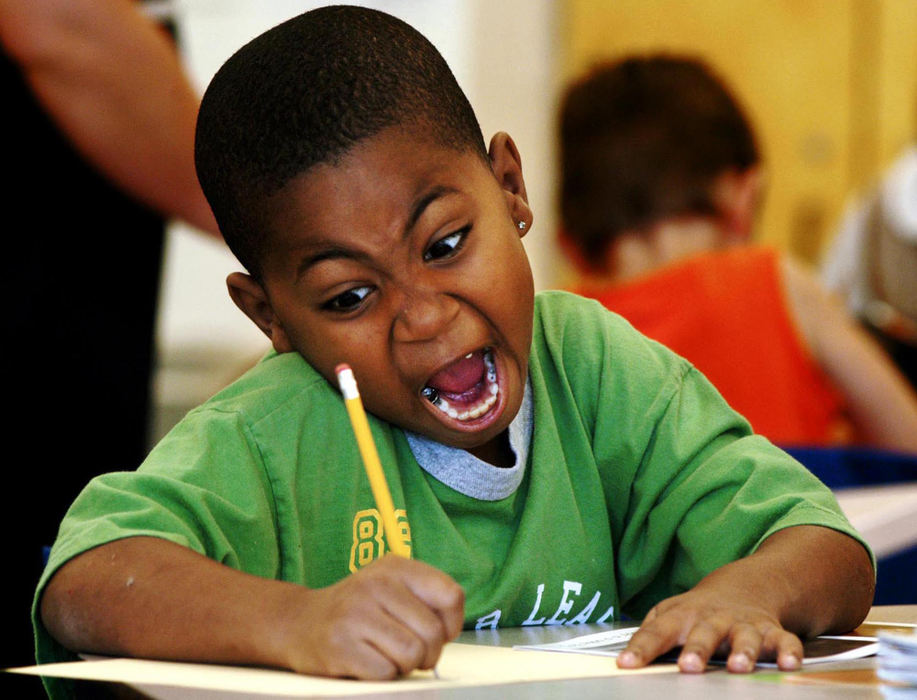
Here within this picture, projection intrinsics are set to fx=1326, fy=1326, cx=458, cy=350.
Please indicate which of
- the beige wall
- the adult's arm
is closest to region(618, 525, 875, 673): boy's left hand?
the adult's arm

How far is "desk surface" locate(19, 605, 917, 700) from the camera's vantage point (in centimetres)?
61

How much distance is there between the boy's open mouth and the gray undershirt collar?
0.20 ft

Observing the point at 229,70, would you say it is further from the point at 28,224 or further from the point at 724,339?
the point at 724,339

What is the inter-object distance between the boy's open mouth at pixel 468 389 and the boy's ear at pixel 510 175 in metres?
0.13

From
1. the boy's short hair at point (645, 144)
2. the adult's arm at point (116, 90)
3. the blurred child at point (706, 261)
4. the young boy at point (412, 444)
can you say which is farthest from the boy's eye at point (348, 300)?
the boy's short hair at point (645, 144)

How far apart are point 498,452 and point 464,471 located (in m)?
0.06

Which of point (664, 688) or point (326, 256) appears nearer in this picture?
point (664, 688)

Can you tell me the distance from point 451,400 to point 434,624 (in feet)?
1.00

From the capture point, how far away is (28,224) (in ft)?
4.49

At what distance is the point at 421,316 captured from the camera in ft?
2.94

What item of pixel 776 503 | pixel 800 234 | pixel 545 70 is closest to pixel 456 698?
pixel 776 503

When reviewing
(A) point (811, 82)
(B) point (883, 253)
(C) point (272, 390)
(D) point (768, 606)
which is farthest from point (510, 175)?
(A) point (811, 82)

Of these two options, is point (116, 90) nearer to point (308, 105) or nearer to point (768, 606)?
point (308, 105)

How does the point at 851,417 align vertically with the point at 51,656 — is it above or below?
below
